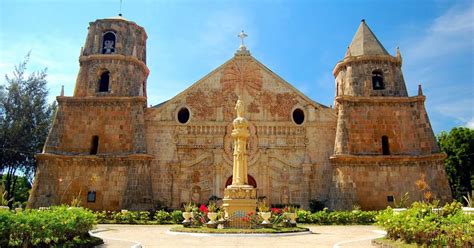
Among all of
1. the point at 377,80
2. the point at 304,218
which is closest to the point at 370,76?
the point at 377,80

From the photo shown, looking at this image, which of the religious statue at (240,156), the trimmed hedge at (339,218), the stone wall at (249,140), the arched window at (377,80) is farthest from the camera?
the arched window at (377,80)

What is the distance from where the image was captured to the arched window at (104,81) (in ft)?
84.7

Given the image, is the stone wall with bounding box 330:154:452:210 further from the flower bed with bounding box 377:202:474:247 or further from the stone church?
the flower bed with bounding box 377:202:474:247

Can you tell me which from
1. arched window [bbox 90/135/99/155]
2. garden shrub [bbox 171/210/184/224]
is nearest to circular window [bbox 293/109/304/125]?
garden shrub [bbox 171/210/184/224]

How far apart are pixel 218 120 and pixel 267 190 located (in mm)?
5477

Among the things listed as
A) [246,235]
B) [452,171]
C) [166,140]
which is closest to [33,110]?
[166,140]

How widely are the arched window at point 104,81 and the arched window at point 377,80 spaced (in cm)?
1829

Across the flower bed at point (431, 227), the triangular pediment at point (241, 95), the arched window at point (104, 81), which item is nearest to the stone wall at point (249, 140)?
the triangular pediment at point (241, 95)

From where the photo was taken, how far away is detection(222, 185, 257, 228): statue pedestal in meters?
14.7

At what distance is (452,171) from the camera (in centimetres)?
3472

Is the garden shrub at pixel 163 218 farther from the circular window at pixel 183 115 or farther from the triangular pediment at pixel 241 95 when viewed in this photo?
the triangular pediment at pixel 241 95

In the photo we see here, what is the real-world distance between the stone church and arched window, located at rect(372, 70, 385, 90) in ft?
0.23

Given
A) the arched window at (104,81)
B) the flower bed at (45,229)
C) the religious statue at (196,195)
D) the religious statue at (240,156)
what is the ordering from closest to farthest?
the flower bed at (45,229) → the religious statue at (240,156) → the religious statue at (196,195) → the arched window at (104,81)

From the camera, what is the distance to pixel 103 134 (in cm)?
2400
